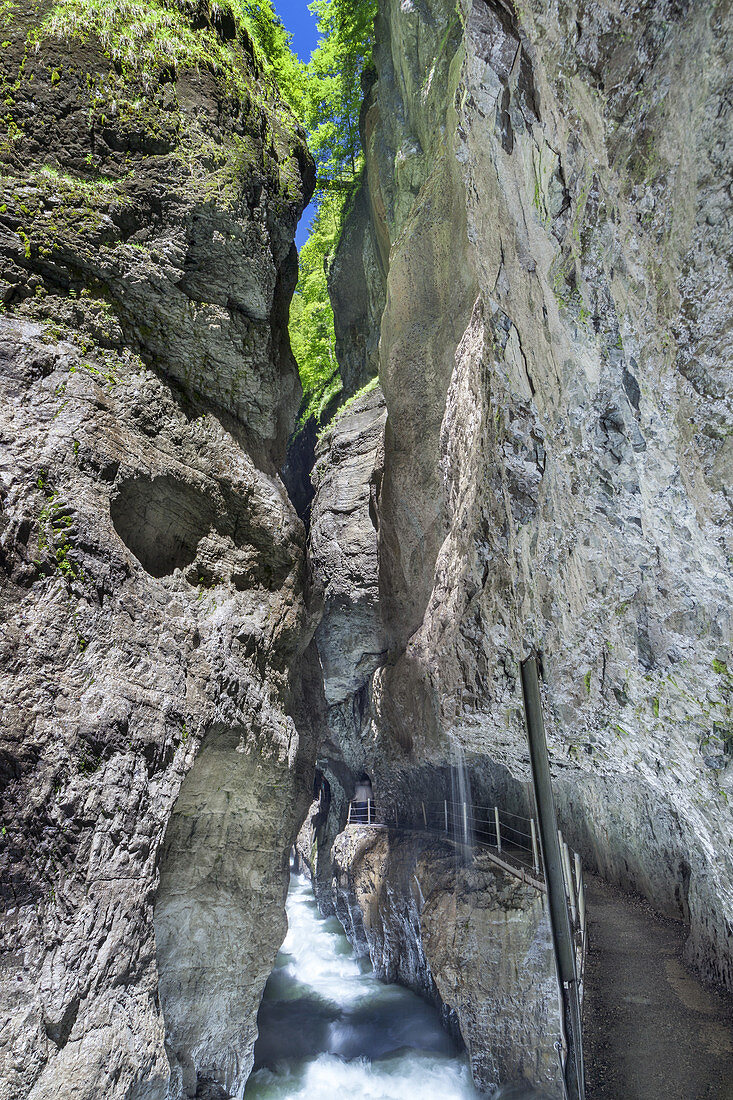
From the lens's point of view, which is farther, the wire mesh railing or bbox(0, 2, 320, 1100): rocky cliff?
the wire mesh railing

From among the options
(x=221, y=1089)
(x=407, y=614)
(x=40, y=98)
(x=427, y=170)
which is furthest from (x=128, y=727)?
(x=427, y=170)

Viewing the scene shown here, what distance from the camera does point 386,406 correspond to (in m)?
14.5

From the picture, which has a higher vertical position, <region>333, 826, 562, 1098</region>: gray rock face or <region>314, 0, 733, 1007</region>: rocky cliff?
<region>314, 0, 733, 1007</region>: rocky cliff

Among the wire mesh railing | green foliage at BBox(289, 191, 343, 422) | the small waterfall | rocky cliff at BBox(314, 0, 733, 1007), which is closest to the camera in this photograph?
rocky cliff at BBox(314, 0, 733, 1007)

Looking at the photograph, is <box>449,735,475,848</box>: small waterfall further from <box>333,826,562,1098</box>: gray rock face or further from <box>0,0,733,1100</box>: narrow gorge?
<box>333,826,562,1098</box>: gray rock face

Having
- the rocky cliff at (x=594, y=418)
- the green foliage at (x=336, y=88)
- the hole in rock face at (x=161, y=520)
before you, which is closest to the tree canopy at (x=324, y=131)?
the green foliage at (x=336, y=88)

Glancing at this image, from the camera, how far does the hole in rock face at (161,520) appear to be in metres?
6.23

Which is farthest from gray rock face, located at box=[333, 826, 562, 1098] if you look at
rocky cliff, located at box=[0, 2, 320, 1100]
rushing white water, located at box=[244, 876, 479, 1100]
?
rocky cliff, located at box=[0, 2, 320, 1100]

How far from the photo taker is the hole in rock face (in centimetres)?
623

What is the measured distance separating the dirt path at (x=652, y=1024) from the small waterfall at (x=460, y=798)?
411 cm

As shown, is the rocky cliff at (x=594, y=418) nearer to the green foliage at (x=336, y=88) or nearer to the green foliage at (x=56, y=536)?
the green foliage at (x=56, y=536)

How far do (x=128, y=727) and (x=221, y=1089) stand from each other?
15.9ft

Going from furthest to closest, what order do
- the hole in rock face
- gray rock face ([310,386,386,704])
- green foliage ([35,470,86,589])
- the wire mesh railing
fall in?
gray rock face ([310,386,386,704]) < the wire mesh railing < the hole in rock face < green foliage ([35,470,86,589])

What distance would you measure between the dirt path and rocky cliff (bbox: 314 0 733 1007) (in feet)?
1.49
